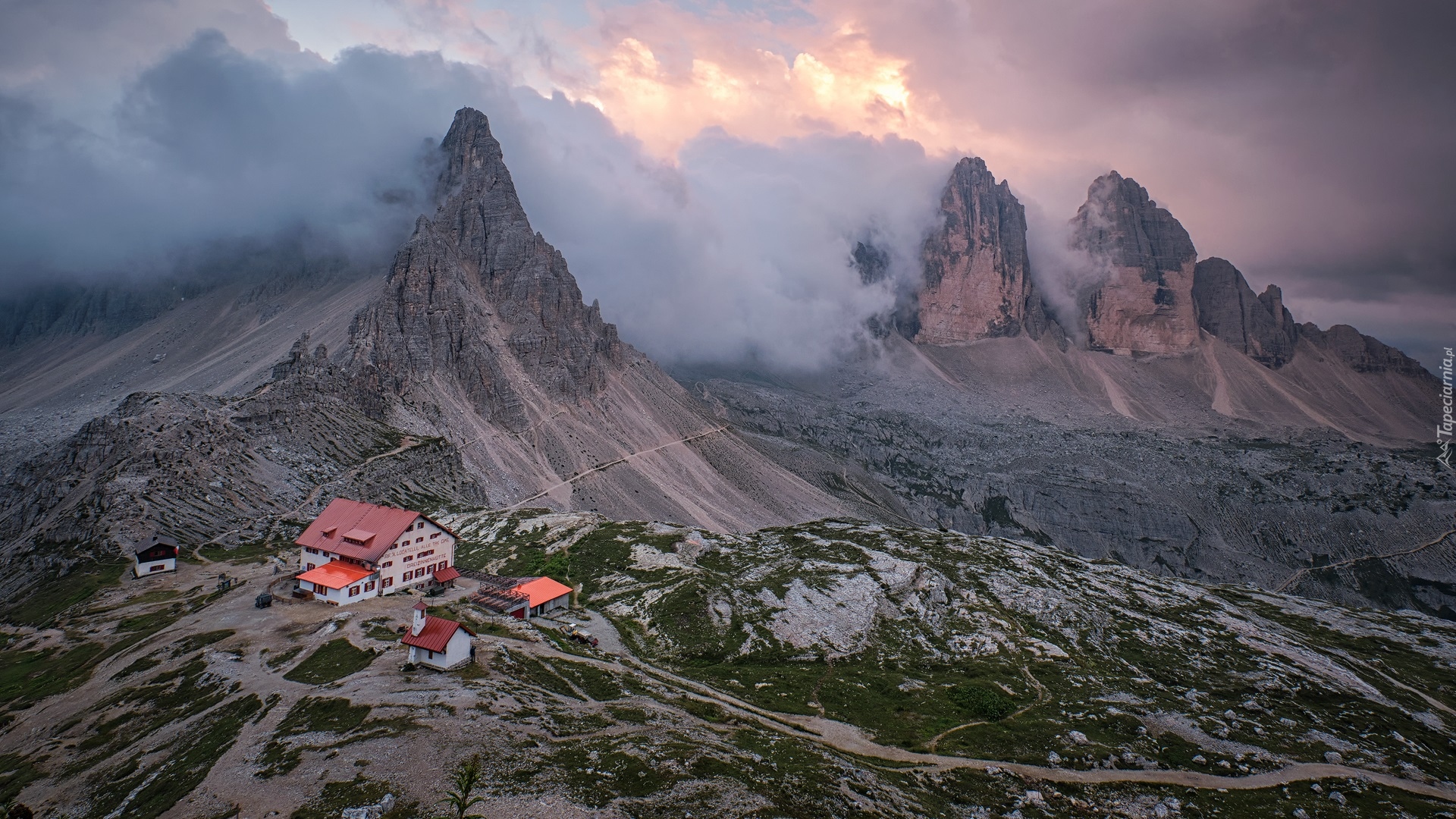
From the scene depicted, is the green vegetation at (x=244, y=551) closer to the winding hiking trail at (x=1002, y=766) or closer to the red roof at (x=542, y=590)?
the red roof at (x=542, y=590)

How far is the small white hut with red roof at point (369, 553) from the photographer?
62.8 m

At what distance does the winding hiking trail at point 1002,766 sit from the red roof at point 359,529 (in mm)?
20457

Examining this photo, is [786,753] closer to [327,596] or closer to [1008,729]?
[1008,729]

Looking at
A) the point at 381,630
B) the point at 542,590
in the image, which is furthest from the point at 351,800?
the point at 542,590

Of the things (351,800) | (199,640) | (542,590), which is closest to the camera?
(351,800)

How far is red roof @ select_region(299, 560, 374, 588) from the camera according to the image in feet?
202

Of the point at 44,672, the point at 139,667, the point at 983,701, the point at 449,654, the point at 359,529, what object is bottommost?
the point at 44,672

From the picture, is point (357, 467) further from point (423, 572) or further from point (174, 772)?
point (174, 772)

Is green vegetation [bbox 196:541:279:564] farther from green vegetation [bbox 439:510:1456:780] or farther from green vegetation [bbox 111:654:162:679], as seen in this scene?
green vegetation [bbox 111:654:162:679]

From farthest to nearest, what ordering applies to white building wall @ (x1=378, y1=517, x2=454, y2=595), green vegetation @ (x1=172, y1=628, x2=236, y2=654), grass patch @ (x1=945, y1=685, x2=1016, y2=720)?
white building wall @ (x1=378, y1=517, x2=454, y2=595) → grass patch @ (x1=945, y1=685, x2=1016, y2=720) → green vegetation @ (x1=172, y1=628, x2=236, y2=654)

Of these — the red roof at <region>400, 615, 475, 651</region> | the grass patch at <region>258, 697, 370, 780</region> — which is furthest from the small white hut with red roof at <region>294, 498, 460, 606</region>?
the grass patch at <region>258, 697, 370, 780</region>

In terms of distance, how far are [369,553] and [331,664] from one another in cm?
1924

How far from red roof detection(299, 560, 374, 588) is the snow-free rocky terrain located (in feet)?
9.17

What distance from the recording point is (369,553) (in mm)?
64625
